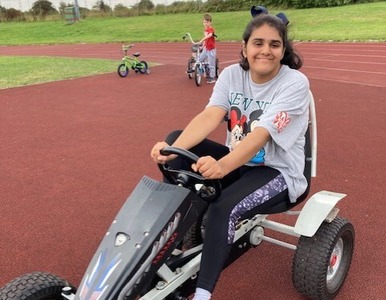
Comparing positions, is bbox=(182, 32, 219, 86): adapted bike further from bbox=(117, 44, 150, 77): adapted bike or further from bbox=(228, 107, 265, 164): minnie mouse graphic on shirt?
bbox=(228, 107, 265, 164): minnie mouse graphic on shirt

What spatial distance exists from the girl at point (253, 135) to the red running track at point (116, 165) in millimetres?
683

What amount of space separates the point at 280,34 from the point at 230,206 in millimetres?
917

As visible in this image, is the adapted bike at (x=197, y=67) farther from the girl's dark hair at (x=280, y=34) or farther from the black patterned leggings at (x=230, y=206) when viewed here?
the black patterned leggings at (x=230, y=206)

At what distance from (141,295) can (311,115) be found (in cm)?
133

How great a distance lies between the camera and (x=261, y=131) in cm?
213

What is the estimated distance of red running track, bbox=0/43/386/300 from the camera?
2.80 metres

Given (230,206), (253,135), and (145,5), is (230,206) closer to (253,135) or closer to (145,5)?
(253,135)

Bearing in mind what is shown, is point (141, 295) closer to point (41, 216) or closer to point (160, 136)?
point (41, 216)

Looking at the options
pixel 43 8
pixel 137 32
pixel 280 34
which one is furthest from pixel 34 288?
pixel 43 8

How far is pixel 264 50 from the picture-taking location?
7.27 feet

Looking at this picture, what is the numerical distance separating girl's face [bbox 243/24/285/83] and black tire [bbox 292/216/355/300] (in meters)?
0.92

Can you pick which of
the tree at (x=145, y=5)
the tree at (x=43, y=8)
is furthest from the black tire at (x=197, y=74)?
the tree at (x=43, y=8)

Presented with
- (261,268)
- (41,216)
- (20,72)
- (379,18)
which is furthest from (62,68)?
(379,18)

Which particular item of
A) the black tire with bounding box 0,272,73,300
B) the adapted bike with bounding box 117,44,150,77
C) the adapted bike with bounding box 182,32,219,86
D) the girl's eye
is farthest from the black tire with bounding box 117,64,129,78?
the black tire with bounding box 0,272,73,300
